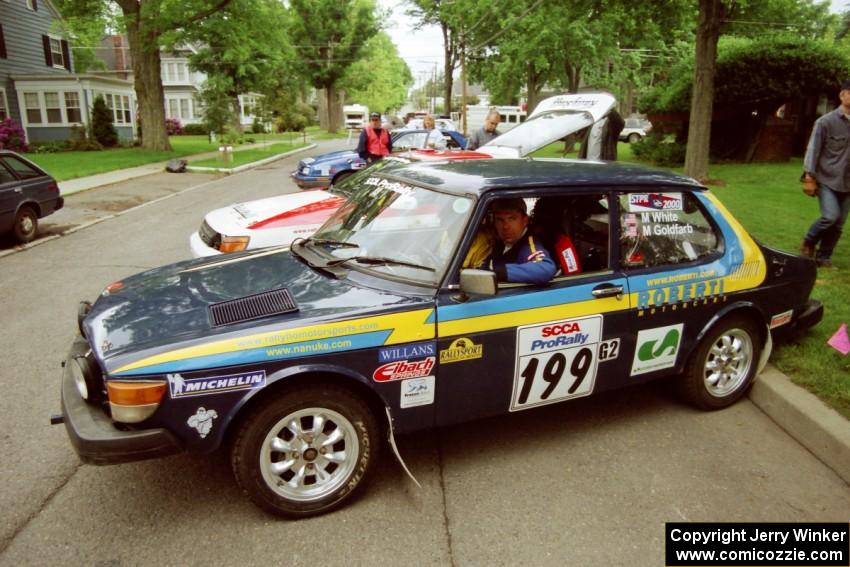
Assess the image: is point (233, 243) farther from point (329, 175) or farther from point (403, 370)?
point (329, 175)

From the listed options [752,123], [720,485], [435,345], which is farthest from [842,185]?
[752,123]

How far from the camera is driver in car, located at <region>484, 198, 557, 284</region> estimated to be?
11.2ft

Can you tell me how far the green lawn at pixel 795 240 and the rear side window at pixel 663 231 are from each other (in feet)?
4.19

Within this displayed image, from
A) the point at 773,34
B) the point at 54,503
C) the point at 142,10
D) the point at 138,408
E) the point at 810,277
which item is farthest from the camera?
the point at 142,10

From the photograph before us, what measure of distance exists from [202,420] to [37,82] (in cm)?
3420

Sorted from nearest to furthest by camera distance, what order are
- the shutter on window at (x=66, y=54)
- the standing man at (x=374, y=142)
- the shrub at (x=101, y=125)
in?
the standing man at (x=374, y=142), the shrub at (x=101, y=125), the shutter on window at (x=66, y=54)

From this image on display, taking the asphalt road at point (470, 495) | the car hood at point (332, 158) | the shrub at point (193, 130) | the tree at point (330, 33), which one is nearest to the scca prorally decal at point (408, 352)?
the asphalt road at point (470, 495)

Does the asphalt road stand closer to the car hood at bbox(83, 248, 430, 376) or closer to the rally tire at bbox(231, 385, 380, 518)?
the rally tire at bbox(231, 385, 380, 518)

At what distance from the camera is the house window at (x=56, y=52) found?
1298 inches

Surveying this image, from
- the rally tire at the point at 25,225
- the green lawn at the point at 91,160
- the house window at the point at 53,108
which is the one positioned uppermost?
the house window at the point at 53,108

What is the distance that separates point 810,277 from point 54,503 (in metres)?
5.14

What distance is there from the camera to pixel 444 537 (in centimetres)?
301

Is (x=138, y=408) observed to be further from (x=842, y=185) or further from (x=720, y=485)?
(x=842, y=185)

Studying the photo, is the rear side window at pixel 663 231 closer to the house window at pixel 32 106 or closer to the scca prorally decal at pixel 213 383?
the scca prorally decal at pixel 213 383
